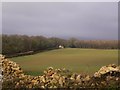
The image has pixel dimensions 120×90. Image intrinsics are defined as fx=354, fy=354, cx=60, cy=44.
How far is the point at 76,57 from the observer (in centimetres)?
574

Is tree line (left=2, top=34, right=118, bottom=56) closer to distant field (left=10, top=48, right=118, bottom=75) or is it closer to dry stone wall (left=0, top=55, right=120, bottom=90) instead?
distant field (left=10, top=48, right=118, bottom=75)

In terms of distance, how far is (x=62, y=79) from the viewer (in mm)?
5633

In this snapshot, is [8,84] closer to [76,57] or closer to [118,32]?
[76,57]

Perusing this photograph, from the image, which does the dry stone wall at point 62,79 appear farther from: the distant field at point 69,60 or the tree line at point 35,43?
the tree line at point 35,43

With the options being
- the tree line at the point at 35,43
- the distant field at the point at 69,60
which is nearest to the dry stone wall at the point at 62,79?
the distant field at the point at 69,60

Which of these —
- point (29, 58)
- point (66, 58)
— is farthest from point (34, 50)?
point (66, 58)

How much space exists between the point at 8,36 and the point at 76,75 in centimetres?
127

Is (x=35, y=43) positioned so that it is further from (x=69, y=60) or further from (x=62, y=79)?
(x=62, y=79)

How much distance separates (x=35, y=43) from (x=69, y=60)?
63cm

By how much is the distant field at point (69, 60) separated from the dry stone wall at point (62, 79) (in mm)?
80

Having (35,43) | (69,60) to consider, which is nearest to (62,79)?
(69,60)

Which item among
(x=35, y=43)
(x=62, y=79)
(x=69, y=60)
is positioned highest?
(x=35, y=43)

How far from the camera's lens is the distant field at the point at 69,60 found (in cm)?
568

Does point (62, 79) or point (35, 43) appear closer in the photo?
point (62, 79)
